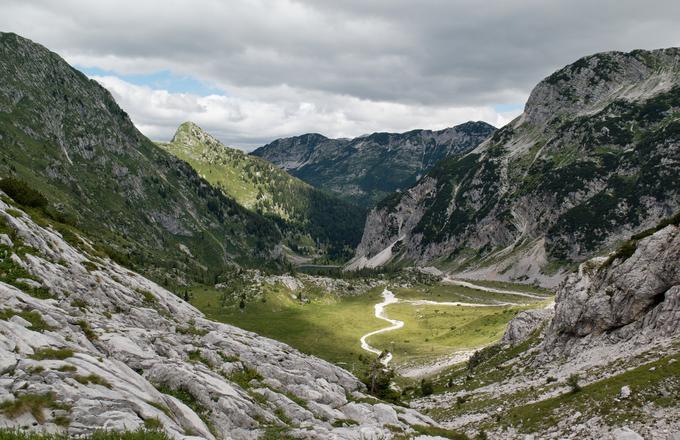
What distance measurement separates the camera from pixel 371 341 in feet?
382

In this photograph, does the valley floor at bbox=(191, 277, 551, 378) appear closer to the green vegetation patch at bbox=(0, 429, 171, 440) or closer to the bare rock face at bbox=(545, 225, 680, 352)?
the bare rock face at bbox=(545, 225, 680, 352)

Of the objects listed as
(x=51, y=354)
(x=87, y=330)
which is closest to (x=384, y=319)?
(x=87, y=330)

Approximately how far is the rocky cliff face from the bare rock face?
80.1 feet

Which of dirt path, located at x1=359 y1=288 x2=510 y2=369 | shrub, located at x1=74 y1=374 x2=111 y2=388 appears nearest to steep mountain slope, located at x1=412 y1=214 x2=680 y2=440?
dirt path, located at x1=359 y1=288 x2=510 y2=369

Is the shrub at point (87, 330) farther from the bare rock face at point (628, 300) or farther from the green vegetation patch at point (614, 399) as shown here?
the bare rock face at point (628, 300)

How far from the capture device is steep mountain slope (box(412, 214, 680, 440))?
3140 cm

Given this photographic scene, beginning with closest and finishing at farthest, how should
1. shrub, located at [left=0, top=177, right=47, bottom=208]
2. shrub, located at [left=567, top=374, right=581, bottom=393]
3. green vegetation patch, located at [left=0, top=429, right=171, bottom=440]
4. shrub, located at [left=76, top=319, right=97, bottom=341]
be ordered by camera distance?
green vegetation patch, located at [left=0, top=429, right=171, bottom=440] < shrub, located at [left=76, top=319, right=97, bottom=341] < shrub, located at [left=567, top=374, right=581, bottom=393] < shrub, located at [left=0, top=177, right=47, bottom=208]

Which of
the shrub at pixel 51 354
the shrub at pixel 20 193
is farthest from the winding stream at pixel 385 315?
the shrub at pixel 51 354

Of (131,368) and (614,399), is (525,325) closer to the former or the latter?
(614,399)

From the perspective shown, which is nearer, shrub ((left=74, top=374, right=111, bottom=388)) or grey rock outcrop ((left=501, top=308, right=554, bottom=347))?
shrub ((left=74, top=374, right=111, bottom=388))

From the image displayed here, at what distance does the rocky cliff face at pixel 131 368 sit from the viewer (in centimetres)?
1777

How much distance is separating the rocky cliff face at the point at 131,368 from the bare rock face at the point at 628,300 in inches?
961

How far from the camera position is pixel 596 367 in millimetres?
42375

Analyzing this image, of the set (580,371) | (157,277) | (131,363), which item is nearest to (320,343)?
(580,371)
